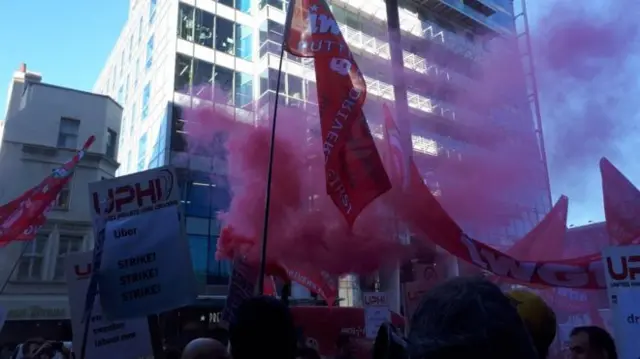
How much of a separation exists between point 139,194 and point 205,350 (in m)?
2.00

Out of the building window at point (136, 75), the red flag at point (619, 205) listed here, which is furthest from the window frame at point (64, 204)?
the red flag at point (619, 205)

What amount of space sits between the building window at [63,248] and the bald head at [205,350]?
1788 cm

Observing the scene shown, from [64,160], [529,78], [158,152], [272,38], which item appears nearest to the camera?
[529,78]

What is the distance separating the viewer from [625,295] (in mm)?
3877

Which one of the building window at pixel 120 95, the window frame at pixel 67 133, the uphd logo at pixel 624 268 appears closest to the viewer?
the uphd logo at pixel 624 268

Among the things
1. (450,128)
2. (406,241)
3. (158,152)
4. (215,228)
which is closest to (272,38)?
(158,152)

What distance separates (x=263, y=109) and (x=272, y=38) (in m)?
4.47

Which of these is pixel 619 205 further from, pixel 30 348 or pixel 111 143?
pixel 111 143

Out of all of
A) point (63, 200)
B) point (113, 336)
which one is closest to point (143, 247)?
point (113, 336)

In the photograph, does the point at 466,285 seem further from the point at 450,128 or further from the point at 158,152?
the point at 158,152

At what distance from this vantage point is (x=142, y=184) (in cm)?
413

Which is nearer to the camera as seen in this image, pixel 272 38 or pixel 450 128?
pixel 450 128

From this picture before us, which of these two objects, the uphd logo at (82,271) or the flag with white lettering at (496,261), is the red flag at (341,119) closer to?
the flag with white lettering at (496,261)

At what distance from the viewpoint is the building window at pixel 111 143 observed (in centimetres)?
2117
